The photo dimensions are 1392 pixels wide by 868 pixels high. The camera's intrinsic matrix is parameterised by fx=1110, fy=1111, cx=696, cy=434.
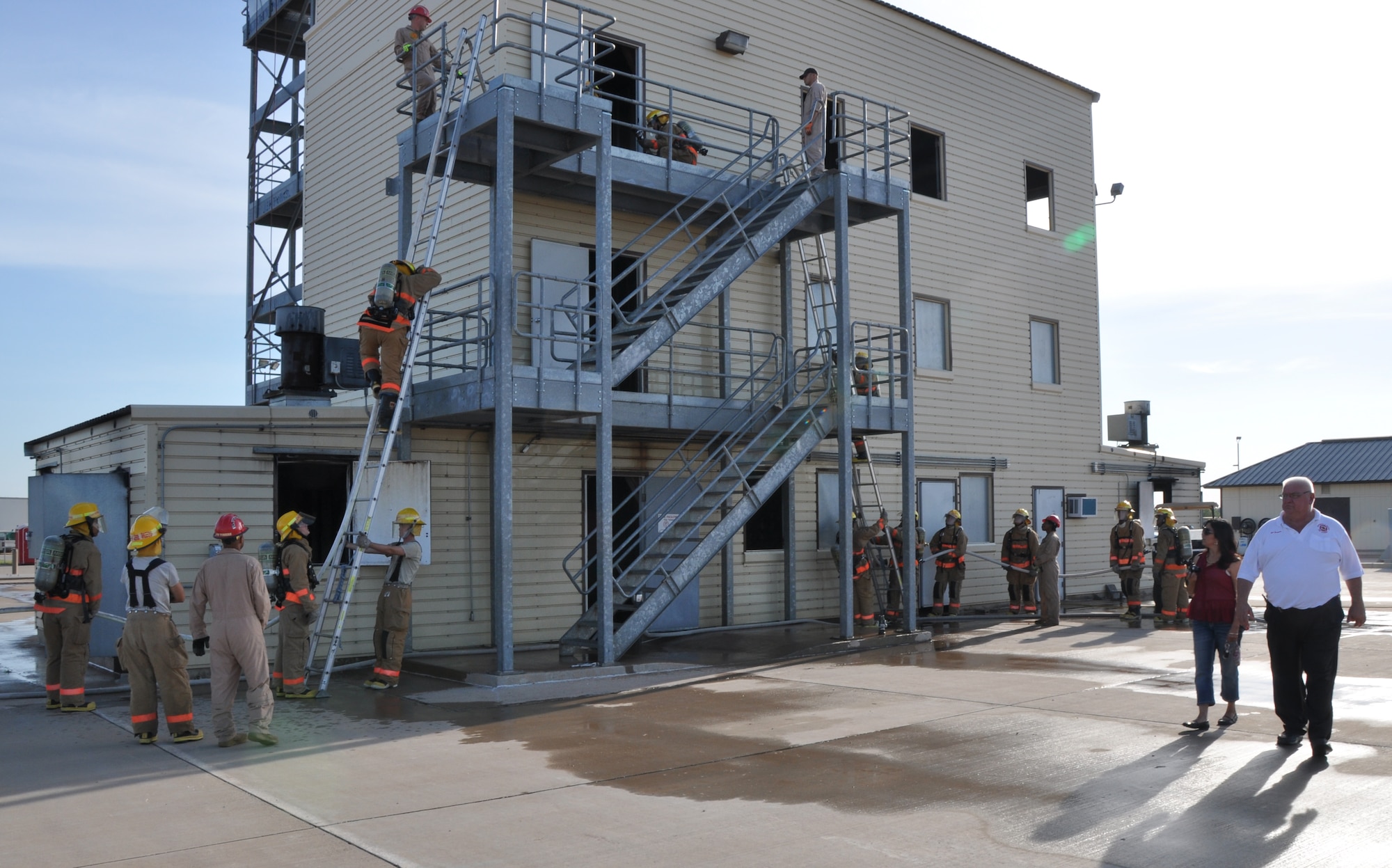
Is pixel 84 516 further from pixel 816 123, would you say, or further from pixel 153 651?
pixel 816 123

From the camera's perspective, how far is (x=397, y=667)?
11.4 m

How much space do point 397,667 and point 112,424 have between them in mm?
4799

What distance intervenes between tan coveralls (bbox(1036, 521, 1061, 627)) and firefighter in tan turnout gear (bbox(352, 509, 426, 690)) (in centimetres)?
1004

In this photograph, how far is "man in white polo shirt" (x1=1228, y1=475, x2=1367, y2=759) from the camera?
754 centimetres

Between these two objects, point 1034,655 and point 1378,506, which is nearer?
point 1034,655

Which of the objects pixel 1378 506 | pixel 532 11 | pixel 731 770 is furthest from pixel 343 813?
pixel 1378 506

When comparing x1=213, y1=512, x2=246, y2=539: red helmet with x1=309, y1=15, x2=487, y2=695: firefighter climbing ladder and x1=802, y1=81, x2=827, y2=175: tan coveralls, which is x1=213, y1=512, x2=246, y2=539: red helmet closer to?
x1=309, y1=15, x2=487, y2=695: firefighter climbing ladder

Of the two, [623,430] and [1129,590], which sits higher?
[623,430]

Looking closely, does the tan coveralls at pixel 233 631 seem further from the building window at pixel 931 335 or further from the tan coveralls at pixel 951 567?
the building window at pixel 931 335

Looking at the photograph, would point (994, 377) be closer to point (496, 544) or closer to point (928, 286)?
point (928, 286)

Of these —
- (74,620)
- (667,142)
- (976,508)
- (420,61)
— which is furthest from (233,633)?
(976,508)

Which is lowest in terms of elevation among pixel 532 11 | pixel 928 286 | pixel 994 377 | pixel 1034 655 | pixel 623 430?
pixel 1034 655

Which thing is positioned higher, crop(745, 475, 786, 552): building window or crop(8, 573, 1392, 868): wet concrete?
crop(745, 475, 786, 552): building window

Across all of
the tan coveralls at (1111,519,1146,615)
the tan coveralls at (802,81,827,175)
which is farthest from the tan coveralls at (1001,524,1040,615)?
the tan coveralls at (802,81,827,175)
